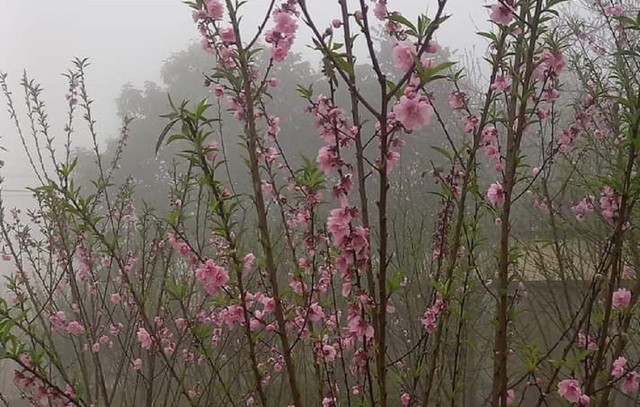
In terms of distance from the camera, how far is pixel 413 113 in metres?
1.24

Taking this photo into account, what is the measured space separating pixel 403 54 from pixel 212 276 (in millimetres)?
851

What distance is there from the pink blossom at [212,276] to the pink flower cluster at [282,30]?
28.0 inches

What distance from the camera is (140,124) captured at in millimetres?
14453

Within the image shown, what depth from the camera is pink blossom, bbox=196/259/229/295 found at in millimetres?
1621

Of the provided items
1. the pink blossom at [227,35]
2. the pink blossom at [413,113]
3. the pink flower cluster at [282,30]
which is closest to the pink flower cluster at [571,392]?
the pink blossom at [413,113]

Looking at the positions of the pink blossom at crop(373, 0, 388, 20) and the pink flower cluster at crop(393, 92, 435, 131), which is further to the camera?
the pink blossom at crop(373, 0, 388, 20)

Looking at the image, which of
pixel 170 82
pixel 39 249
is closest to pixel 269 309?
pixel 39 249

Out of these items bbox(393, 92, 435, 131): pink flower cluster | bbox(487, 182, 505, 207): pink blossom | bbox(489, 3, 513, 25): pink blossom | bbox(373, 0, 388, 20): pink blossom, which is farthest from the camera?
bbox(487, 182, 505, 207): pink blossom

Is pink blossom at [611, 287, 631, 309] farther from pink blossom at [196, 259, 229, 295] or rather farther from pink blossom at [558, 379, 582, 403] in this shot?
pink blossom at [196, 259, 229, 295]

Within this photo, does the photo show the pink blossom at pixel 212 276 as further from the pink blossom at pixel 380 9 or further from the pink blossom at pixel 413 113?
the pink blossom at pixel 380 9

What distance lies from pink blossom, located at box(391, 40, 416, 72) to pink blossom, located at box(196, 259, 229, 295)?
31.4 inches

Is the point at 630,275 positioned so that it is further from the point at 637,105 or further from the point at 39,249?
the point at 39,249

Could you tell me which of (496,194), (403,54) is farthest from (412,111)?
(496,194)

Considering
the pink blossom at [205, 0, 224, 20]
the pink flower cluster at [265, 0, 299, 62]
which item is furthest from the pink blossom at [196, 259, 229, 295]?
the pink blossom at [205, 0, 224, 20]
